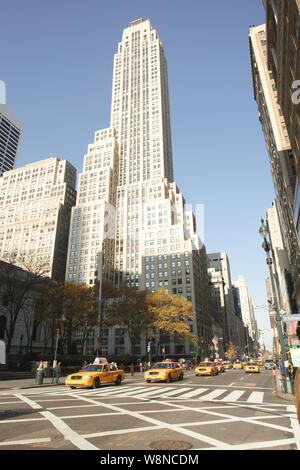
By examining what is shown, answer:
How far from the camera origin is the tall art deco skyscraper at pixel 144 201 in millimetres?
102312

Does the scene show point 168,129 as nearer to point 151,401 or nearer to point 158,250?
point 158,250

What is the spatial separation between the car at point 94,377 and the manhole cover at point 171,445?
13.4 metres

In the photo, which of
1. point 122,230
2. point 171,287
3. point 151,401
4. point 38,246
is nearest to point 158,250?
point 171,287

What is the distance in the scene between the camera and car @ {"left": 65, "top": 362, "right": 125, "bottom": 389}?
727 inches

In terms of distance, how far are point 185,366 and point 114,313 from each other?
15199mm

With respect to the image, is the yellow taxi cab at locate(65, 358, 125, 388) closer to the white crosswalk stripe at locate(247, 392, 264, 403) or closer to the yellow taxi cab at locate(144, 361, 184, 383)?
the yellow taxi cab at locate(144, 361, 184, 383)

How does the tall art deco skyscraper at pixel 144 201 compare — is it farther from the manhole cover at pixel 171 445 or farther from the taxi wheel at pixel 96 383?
the manhole cover at pixel 171 445

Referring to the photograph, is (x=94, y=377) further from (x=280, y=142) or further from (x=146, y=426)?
(x=280, y=142)

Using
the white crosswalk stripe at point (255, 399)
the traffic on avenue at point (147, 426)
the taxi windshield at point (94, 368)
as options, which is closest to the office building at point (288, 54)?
the white crosswalk stripe at point (255, 399)

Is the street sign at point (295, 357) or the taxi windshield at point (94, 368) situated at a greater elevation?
the street sign at point (295, 357)

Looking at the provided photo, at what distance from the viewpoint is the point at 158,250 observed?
107 meters

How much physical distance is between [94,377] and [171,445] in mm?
14000

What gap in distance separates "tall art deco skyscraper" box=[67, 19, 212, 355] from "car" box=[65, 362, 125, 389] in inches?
2456

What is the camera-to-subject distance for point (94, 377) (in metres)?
18.8
